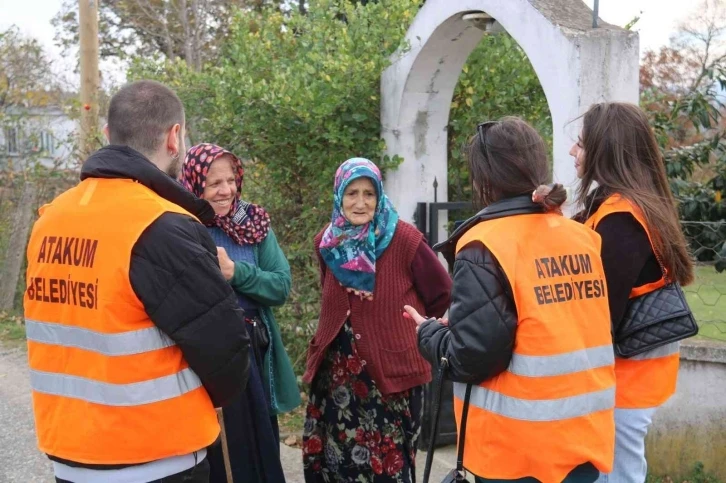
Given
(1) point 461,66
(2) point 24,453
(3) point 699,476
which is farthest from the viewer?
(1) point 461,66

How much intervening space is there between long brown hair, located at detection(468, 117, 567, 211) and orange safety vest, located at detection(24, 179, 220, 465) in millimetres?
946

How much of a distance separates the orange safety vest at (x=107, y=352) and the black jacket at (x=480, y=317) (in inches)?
30.8

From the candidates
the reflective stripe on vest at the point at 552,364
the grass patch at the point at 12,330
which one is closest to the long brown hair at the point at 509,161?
the reflective stripe on vest at the point at 552,364

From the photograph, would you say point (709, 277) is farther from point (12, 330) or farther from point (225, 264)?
point (12, 330)

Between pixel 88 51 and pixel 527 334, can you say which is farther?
pixel 88 51

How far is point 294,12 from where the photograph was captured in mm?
6270

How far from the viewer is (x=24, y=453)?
5250mm

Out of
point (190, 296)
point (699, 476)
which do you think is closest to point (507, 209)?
point (190, 296)

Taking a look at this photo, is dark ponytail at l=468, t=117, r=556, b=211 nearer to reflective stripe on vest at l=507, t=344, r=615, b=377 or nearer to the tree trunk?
reflective stripe on vest at l=507, t=344, r=615, b=377

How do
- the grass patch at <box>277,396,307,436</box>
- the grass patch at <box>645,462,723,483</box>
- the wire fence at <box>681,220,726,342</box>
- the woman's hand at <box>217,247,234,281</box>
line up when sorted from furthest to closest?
the grass patch at <box>277,396,307,436</box>, the wire fence at <box>681,220,726,342</box>, the grass patch at <box>645,462,723,483</box>, the woman's hand at <box>217,247,234,281</box>

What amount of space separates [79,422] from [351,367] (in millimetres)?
1469

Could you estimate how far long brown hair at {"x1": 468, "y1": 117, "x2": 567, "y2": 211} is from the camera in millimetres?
2375

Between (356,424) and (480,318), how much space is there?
1.44 meters

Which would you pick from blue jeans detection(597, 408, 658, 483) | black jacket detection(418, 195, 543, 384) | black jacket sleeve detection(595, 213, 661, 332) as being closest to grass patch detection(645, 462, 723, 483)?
blue jeans detection(597, 408, 658, 483)
